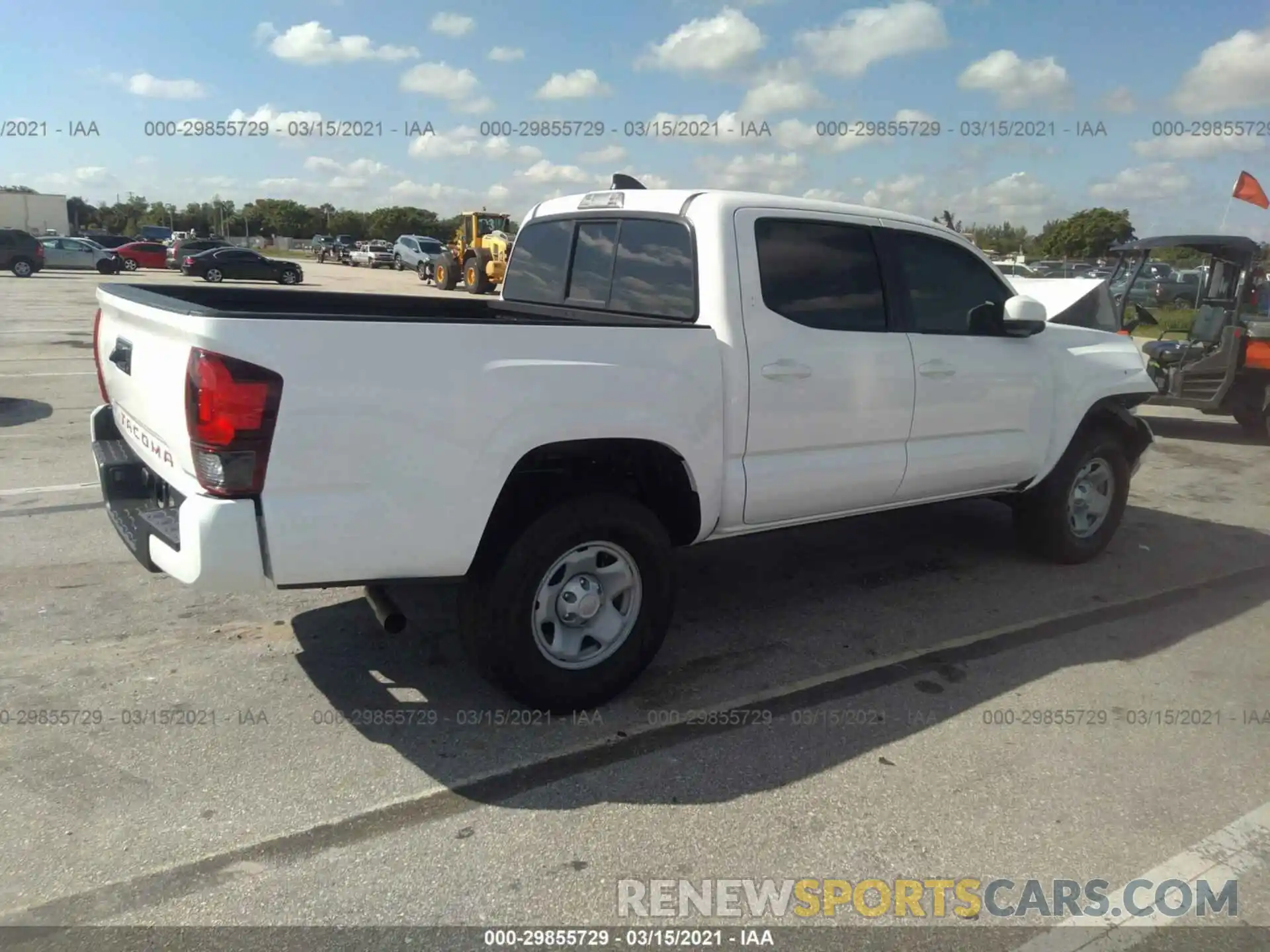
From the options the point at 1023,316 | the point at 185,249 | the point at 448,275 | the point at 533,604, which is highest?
the point at 185,249

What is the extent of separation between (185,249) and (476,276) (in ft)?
52.0

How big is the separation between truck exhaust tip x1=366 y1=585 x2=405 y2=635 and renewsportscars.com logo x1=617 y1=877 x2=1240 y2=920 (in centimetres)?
125

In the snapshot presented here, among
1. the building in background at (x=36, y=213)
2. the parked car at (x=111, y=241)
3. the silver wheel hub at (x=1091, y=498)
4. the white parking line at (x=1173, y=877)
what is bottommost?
the white parking line at (x=1173, y=877)

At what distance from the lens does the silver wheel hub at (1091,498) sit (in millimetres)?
5797

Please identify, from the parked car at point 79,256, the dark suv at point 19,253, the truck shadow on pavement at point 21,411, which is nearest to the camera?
the truck shadow on pavement at point 21,411

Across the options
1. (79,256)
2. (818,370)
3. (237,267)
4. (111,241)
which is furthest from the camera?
(111,241)

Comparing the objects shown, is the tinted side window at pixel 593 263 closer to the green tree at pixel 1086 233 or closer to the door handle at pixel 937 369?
the door handle at pixel 937 369

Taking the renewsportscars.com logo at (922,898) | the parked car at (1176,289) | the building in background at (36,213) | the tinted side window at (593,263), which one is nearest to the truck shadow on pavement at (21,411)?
the tinted side window at (593,263)

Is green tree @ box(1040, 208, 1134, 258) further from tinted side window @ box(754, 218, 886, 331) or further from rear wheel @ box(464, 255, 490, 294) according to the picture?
tinted side window @ box(754, 218, 886, 331)

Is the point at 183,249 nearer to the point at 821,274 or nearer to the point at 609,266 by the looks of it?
the point at 609,266

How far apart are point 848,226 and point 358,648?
3.00 metres

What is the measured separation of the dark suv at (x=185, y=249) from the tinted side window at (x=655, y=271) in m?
36.7

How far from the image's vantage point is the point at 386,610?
350 cm

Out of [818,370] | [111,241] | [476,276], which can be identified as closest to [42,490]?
[818,370]
